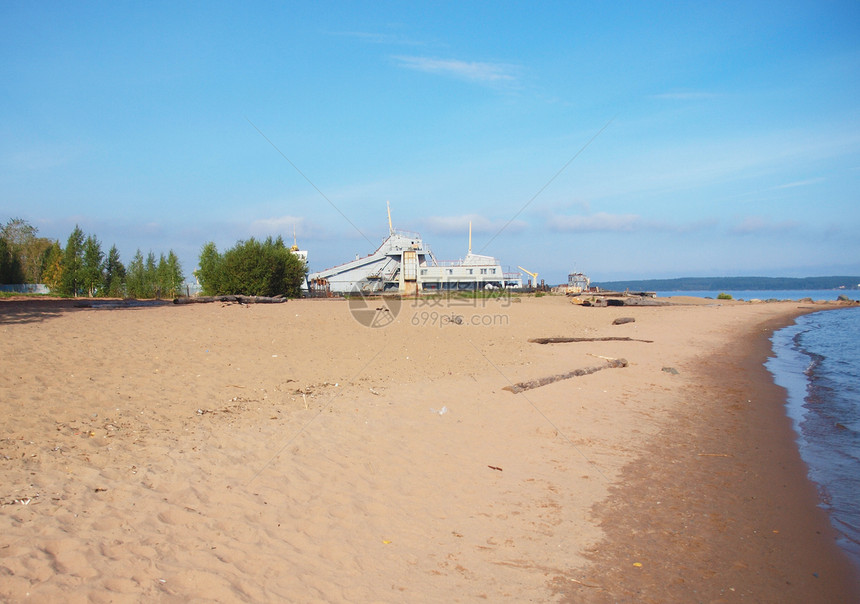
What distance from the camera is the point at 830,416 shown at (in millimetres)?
10281

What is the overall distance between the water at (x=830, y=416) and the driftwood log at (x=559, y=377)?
4.10 meters

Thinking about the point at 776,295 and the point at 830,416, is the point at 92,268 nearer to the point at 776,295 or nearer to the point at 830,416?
the point at 830,416

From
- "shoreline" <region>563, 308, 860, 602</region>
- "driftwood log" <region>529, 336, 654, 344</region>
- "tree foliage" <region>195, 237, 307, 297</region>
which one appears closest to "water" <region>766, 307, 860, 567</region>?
"shoreline" <region>563, 308, 860, 602</region>

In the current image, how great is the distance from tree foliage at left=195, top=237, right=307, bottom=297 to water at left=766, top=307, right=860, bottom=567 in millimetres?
27474

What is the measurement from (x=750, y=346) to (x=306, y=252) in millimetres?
50074

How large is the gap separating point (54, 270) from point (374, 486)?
49391 millimetres

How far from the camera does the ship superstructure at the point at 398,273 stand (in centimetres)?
5638

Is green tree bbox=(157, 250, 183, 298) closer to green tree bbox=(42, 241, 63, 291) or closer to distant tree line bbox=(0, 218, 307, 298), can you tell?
distant tree line bbox=(0, 218, 307, 298)

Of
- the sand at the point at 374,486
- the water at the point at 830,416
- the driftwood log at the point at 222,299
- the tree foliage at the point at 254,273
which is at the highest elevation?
the tree foliage at the point at 254,273

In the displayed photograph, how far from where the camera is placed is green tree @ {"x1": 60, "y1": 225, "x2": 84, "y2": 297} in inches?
1550

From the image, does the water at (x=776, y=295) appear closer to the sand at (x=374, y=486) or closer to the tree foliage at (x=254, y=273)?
the tree foliage at (x=254, y=273)

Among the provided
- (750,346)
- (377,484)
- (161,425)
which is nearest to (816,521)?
(377,484)

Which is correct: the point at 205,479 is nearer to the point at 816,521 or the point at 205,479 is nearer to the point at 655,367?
the point at 816,521

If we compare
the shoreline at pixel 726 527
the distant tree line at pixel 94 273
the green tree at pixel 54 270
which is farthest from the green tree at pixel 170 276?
the shoreline at pixel 726 527
